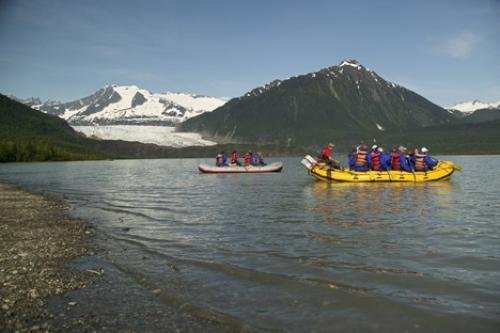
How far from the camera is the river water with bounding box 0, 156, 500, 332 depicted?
813cm

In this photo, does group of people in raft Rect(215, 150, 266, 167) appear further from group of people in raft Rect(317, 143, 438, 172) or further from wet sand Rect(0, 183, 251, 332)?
wet sand Rect(0, 183, 251, 332)

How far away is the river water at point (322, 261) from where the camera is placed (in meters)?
8.13

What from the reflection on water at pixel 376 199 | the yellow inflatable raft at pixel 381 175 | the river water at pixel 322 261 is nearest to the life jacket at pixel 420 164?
the yellow inflatable raft at pixel 381 175

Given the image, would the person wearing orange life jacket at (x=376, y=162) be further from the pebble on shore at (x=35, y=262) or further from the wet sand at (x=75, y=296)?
the wet sand at (x=75, y=296)

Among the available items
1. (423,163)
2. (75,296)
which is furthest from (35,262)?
(423,163)

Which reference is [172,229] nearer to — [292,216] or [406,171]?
[292,216]

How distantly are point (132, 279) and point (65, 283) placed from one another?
1344mm

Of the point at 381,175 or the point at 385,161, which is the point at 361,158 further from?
the point at 381,175

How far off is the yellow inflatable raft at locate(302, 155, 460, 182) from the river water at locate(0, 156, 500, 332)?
11.4 m

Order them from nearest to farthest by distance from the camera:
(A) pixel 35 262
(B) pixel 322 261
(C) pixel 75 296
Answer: (C) pixel 75 296 < (A) pixel 35 262 < (B) pixel 322 261

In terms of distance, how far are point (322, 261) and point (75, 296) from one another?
581cm

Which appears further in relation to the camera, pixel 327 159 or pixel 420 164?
pixel 327 159

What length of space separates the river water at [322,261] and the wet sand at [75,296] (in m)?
0.44

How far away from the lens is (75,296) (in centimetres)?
878
